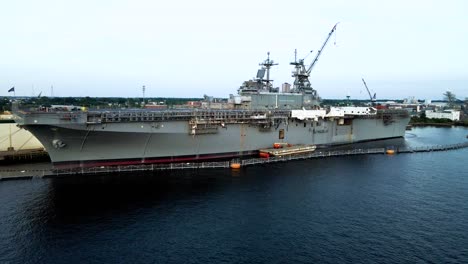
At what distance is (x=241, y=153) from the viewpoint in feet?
119

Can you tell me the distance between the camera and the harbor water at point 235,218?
1628 cm

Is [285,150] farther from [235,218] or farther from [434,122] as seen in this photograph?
[434,122]

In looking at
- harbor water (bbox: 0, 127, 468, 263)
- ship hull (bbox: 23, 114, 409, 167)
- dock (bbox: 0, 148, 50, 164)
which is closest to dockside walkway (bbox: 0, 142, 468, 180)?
ship hull (bbox: 23, 114, 409, 167)

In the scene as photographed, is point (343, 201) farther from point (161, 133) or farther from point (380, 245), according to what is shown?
point (161, 133)

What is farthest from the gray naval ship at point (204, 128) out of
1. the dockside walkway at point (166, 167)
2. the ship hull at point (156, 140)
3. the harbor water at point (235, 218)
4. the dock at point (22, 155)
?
the dock at point (22, 155)

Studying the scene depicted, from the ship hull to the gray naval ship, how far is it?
2.4 inches

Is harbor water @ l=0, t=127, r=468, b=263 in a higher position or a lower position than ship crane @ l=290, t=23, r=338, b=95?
lower

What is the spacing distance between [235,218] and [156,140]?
13237 mm

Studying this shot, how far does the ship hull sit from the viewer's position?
27.6 metres

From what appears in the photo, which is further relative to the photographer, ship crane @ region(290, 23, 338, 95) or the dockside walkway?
ship crane @ region(290, 23, 338, 95)

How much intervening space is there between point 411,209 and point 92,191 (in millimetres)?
21079

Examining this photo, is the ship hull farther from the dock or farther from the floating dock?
the dock

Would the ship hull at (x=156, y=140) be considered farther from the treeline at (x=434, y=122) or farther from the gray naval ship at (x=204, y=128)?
the treeline at (x=434, y=122)

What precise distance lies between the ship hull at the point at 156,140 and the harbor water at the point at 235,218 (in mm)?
2155
